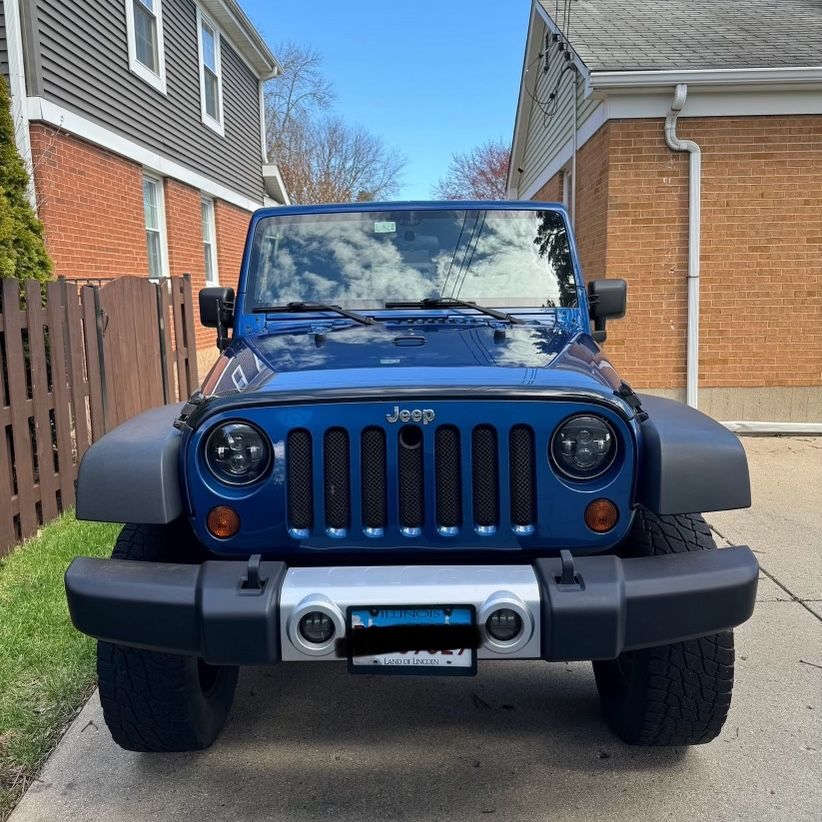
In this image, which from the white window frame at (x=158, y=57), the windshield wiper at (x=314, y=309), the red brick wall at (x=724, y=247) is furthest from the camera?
the white window frame at (x=158, y=57)

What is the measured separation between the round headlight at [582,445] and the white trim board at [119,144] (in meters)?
7.59

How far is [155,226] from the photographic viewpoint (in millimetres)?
11586

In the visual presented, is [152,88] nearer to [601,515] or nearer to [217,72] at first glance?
[217,72]

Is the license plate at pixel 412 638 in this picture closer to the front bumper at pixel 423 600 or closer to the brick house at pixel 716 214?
the front bumper at pixel 423 600

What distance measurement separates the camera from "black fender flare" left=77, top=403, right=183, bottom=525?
86.4 inches

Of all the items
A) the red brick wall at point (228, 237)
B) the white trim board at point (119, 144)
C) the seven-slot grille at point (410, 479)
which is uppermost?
the white trim board at point (119, 144)

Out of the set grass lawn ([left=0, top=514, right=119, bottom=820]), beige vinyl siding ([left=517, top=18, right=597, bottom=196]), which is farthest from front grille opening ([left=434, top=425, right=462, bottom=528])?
beige vinyl siding ([left=517, top=18, right=597, bottom=196])

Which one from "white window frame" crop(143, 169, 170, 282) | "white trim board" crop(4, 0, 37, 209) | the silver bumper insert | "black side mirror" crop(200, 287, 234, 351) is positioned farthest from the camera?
"white window frame" crop(143, 169, 170, 282)

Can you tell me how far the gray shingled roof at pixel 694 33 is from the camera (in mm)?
7629

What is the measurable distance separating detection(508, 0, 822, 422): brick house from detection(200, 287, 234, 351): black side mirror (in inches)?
202

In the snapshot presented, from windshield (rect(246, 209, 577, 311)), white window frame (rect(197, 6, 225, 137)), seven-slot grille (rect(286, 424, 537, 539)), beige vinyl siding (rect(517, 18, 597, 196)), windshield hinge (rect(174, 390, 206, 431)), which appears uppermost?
white window frame (rect(197, 6, 225, 137))

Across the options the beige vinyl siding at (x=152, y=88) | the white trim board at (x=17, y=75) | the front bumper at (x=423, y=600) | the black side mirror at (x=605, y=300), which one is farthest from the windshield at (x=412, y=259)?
the beige vinyl siding at (x=152, y=88)

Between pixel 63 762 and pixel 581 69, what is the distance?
305 inches

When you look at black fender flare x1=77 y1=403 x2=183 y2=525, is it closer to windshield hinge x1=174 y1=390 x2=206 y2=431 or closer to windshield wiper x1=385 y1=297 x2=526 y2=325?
windshield hinge x1=174 y1=390 x2=206 y2=431
